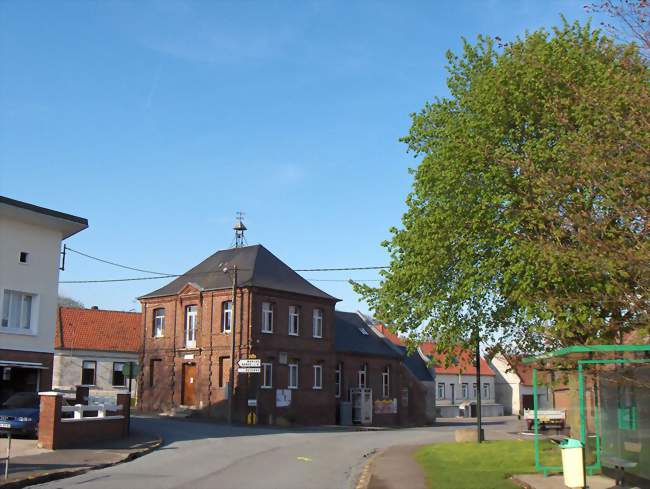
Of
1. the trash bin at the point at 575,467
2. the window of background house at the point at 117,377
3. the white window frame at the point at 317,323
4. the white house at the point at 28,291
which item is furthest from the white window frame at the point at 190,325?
the trash bin at the point at 575,467

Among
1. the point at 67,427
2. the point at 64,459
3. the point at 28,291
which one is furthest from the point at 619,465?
the point at 28,291

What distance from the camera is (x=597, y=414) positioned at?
16156mm

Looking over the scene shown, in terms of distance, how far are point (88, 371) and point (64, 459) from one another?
42.9 meters

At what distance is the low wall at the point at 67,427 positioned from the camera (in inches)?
844

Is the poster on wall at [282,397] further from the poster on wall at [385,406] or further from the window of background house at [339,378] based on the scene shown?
the poster on wall at [385,406]

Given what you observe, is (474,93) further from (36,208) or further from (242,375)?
(242,375)

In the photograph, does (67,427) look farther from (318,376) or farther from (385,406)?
(385,406)

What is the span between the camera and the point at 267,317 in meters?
44.3

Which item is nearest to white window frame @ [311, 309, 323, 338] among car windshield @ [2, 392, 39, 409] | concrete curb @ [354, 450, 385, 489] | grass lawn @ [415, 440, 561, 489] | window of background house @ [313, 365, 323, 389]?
window of background house @ [313, 365, 323, 389]

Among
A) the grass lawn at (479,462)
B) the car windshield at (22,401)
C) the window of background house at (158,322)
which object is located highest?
the window of background house at (158,322)

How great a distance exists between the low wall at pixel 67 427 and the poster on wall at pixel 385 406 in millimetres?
27569

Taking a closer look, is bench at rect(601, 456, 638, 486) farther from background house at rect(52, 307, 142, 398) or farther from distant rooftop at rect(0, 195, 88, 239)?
background house at rect(52, 307, 142, 398)

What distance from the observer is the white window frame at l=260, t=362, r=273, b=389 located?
4311cm

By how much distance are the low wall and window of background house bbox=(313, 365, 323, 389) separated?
22.6m
